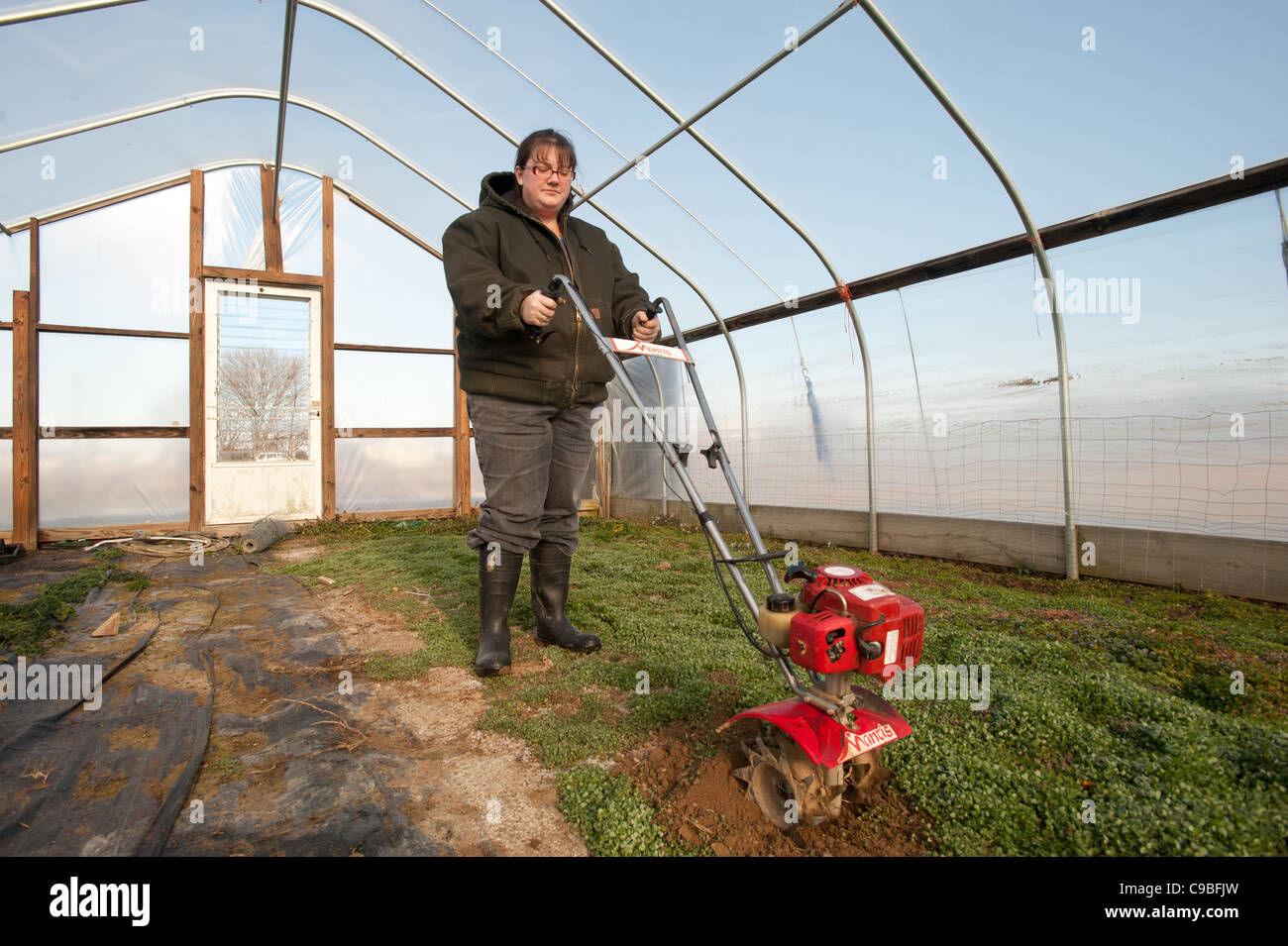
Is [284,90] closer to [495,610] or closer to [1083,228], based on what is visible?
[495,610]

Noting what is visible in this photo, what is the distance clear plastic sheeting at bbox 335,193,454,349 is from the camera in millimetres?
9031

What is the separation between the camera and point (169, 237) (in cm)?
796

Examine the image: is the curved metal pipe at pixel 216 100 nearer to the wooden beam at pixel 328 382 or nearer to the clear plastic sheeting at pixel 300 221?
the clear plastic sheeting at pixel 300 221

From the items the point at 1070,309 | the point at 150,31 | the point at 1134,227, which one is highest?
the point at 150,31

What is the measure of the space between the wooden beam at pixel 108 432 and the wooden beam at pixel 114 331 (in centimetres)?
106

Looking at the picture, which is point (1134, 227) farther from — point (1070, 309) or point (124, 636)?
point (124, 636)

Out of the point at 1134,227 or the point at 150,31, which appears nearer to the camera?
the point at 1134,227

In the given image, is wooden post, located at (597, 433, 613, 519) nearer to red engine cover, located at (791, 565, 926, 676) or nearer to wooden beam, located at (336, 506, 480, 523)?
wooden beam, located at (336, 506, 480, 523)

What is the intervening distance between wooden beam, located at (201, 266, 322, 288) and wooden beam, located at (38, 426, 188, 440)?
1.89 meters

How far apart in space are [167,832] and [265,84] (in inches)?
297

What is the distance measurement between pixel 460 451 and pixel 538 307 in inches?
304

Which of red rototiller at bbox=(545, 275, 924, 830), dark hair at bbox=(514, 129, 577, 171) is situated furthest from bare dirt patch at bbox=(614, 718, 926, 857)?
dark hair at bbox=(514, 129, 577, 171)

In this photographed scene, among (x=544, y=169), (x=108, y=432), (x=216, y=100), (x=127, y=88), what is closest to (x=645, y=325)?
(x=544, y=169)
